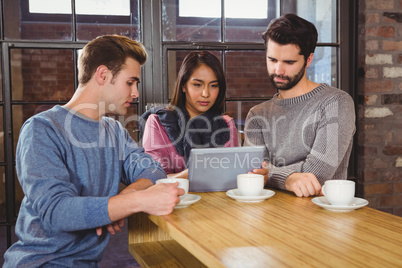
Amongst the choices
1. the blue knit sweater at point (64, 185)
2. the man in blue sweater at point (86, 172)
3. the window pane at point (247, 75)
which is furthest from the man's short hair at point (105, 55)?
the window pane at point (247, 75)

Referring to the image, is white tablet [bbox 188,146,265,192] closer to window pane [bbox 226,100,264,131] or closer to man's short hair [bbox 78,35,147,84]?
man's short hair [bbox 78,35,147,84]

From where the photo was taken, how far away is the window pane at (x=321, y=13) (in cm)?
279

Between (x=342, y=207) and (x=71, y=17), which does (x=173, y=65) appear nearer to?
(x=71, y=17)

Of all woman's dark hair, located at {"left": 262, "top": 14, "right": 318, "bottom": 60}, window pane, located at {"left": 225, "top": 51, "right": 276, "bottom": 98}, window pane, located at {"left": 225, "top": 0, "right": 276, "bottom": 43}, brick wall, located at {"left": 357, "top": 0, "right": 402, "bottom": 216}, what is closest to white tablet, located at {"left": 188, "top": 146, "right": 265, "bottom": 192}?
woman's dark hair, located at {"left": 262, "top": 14, "right": 318, "bottom": 60}

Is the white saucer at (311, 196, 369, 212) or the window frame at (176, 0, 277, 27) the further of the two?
the window frame at (176, 0, 277, 27)

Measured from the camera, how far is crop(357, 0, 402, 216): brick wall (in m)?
2.66

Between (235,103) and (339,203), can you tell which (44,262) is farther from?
(235,103)

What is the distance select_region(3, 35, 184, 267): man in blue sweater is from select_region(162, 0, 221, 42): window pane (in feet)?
3.28

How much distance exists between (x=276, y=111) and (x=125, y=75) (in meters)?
0.81

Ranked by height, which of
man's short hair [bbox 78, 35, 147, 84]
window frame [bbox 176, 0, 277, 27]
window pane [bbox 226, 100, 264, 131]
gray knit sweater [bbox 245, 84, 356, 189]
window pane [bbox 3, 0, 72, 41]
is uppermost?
window frame [bbox 176, 0, 277, 27]

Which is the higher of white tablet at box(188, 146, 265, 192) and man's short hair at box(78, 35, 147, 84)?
man's short hair at box(78, 35, 147, 84)

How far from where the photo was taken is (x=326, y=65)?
2.84m

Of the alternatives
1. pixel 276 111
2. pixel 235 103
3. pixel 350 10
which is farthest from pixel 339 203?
pixel 350 10

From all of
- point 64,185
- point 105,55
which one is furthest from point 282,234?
point 105,55
